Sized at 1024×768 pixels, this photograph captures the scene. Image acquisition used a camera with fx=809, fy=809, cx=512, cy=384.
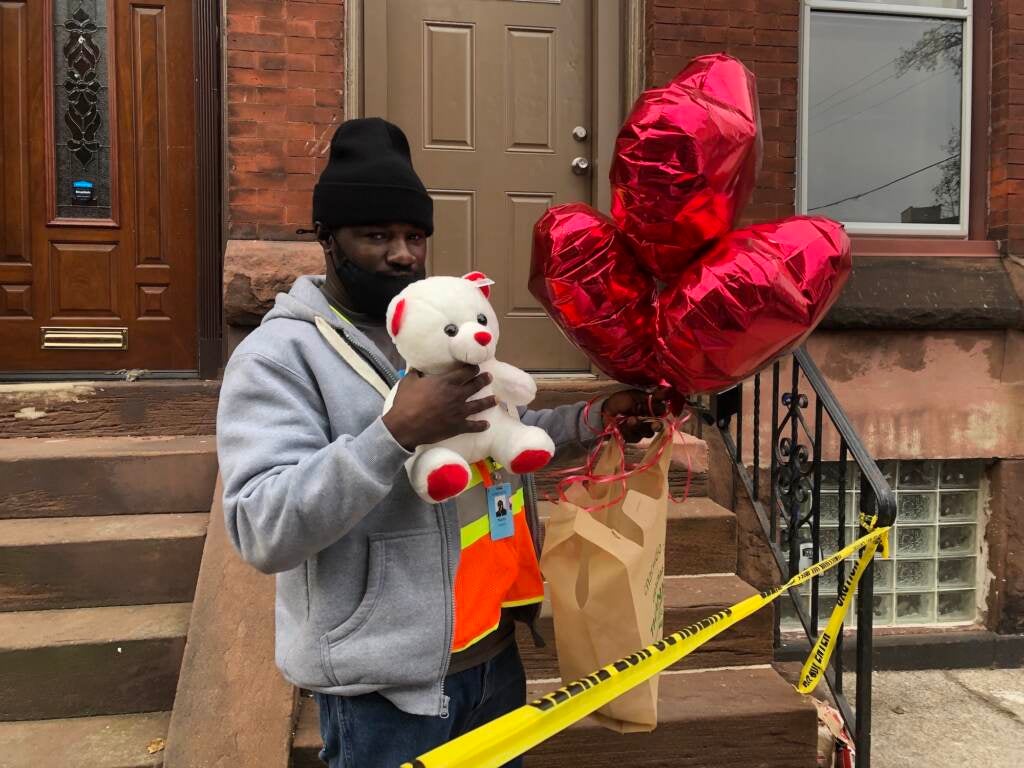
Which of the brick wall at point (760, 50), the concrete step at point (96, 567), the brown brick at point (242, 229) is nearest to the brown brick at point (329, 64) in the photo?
the brown brick at point (242, 229)

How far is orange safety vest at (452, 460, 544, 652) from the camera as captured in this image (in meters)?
1.52

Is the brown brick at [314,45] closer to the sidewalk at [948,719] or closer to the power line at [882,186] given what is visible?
the power line at [882,186]

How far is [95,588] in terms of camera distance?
2992mm

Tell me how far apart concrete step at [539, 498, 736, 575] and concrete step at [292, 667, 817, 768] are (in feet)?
2.04

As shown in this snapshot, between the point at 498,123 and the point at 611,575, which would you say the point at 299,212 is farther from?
the point at 611,575

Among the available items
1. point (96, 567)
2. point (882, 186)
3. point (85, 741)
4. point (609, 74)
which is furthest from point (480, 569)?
point (882, 186)

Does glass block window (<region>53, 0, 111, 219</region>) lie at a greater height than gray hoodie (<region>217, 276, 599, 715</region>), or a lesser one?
greater

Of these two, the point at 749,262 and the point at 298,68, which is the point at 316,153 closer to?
the point at 298,68

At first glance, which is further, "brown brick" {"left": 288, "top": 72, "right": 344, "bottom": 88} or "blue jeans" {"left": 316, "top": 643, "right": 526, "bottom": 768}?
"brown brick" {"left": 288, "top": 72, "right": 344, "bottom": 88}

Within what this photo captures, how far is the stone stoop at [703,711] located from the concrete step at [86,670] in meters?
0.52

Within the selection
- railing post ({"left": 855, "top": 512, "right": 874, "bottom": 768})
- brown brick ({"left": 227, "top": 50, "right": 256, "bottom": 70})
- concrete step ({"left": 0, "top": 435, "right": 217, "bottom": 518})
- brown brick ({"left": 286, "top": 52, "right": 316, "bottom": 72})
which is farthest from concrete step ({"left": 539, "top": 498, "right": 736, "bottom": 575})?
brown brick ({"left": 227, "top": 50, "right": 256, "bottom": 70})

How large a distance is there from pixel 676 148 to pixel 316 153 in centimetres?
261

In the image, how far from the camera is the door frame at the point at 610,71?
13.6ft

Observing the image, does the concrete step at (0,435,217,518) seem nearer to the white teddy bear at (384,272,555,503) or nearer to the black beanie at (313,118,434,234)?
the black beanie at (313,118,434,234)
